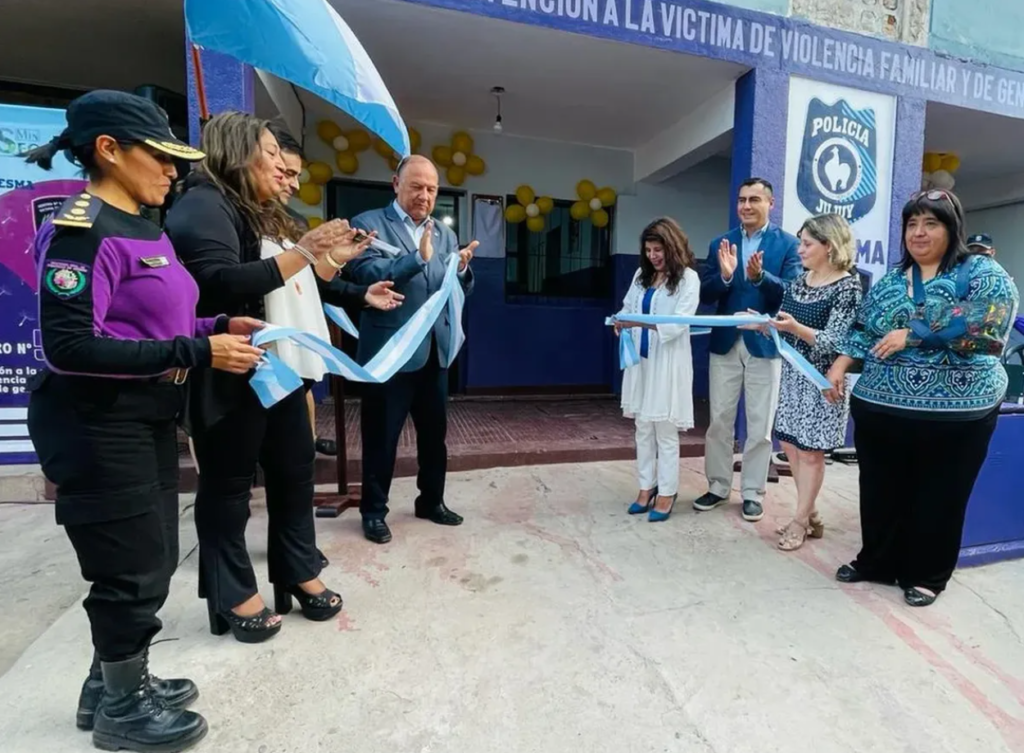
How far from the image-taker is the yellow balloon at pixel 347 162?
622 cm

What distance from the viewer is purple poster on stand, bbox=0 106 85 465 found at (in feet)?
11.7

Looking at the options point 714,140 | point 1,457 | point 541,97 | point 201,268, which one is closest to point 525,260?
point 541,97

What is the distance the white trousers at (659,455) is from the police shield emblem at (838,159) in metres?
2.84

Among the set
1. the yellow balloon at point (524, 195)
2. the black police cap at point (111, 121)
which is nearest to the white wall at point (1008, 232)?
the yellow balloon at point (524, 195)

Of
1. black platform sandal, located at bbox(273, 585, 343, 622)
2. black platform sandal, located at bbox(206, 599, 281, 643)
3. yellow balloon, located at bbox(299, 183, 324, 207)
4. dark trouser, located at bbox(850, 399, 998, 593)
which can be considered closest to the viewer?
black platform sandal, located at bbox(206, 599, 281, 643)

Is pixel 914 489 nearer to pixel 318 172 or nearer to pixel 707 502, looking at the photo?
pixel 707 502

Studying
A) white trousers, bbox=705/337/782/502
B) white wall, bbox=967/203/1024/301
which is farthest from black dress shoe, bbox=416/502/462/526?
white wall, bbox=967/203/1024/301

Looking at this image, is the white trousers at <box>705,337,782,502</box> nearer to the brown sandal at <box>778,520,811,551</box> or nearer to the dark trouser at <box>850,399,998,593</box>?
the brown sandal at <box>778,520,811,551</box>

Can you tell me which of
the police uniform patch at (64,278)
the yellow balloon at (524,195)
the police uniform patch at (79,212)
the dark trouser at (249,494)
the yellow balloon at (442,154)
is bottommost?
the dark trouser at (249,494)

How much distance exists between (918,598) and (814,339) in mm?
1158

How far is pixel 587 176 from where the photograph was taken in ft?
24.1

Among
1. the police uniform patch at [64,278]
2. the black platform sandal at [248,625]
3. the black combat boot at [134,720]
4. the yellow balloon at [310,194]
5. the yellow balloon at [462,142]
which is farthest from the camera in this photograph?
the yellow balloon at [462,142]

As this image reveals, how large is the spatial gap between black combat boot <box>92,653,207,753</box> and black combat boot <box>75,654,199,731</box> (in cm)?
5

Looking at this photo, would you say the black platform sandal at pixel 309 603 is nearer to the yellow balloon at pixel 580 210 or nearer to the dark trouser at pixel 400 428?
the dark trouser at pixel 400 428
